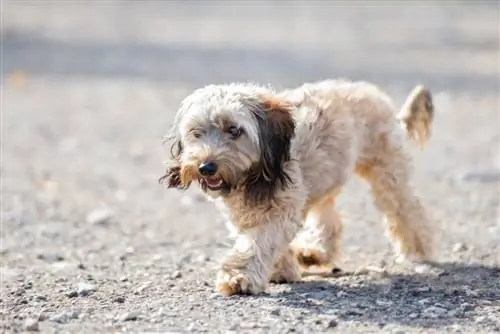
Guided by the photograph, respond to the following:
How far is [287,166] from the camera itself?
26.4 feet

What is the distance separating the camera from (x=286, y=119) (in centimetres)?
798

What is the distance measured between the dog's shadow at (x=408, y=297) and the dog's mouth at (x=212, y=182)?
74cm

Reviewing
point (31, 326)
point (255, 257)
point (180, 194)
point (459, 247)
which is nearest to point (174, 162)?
point (255, 257)

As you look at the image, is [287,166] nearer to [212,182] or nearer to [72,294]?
[212,182]

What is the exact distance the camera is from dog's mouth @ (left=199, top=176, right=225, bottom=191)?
7676 millimetres

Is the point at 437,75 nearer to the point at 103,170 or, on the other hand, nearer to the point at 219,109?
the point at 103,170

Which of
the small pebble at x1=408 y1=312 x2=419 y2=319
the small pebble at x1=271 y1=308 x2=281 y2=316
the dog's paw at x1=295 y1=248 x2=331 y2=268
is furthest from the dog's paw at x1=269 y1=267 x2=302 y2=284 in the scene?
the small pebble at x1=408 y1=312 x2=419 y2=319

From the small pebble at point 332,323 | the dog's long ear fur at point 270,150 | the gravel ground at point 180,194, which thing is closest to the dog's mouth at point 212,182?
the dog's long ear fur at point 270,150

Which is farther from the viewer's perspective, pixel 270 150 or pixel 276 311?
pixel 270 150

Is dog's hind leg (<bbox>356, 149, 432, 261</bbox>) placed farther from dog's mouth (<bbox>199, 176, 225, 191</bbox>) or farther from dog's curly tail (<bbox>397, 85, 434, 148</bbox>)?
dog's mouth (<bbox>199, 176, 225, 191</bbox>)

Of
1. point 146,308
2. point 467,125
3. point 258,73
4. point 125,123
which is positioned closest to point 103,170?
point 125,123

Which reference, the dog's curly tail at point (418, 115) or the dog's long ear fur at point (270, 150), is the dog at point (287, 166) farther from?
the dog's curly tail at point (418, 115)

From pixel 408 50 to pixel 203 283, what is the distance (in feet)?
60.6

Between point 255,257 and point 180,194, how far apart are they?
4626mm
